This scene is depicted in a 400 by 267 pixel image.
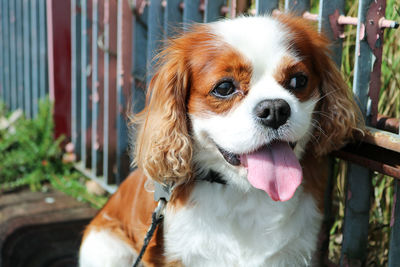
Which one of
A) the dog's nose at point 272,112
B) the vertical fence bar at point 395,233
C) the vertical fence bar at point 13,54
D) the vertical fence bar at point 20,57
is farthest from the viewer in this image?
the vertical fence bar at point 13,54

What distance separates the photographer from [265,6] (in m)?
2.62

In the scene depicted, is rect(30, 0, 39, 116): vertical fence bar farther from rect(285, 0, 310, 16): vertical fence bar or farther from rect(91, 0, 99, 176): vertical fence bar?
rect(285, 0, 310, 16): vertical fence bar

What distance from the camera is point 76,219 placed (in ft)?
12.6

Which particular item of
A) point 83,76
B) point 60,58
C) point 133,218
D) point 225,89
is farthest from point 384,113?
point 60,58

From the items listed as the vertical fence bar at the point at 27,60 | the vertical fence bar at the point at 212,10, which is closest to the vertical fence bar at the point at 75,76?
the vertical fence bar at the point at 27,60

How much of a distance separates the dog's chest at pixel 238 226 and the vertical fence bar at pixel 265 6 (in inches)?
35.2

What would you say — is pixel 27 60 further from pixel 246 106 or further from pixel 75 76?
pixel 246 106

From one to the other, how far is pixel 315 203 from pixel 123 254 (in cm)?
100

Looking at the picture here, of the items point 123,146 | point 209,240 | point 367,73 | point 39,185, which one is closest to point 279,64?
point 367,73

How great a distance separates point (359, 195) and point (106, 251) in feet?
4.07

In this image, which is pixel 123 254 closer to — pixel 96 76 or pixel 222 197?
pixel 222 197

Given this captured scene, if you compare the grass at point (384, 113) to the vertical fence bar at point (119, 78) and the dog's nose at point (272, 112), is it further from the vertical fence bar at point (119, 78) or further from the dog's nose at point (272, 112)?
the vertical fence bar at point (119, 78)

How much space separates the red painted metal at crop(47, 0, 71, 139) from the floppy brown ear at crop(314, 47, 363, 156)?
3003 millimetres

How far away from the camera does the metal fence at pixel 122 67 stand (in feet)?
7.38
